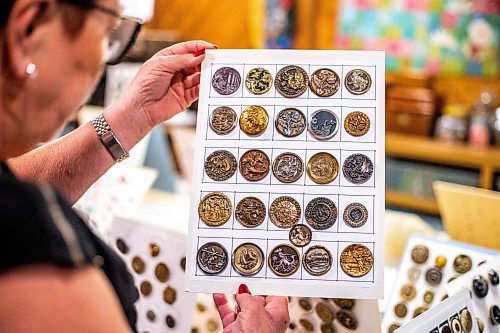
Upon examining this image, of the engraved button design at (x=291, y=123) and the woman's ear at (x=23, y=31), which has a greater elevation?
the woman's ear at (x=23, y=31)

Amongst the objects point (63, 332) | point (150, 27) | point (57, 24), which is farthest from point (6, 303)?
point (150, 27)

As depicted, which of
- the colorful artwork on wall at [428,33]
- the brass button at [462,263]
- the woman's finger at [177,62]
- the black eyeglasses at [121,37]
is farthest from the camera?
the colorful artwork on wall at [428,33]

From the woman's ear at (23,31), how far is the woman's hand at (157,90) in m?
0.58

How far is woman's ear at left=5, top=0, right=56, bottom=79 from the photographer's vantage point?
2.49 ft

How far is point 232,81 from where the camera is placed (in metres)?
1.35

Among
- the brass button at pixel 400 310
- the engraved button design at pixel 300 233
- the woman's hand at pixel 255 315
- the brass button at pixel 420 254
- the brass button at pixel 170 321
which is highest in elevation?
the engraved button design at pixel 300 233

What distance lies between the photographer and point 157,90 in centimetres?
139

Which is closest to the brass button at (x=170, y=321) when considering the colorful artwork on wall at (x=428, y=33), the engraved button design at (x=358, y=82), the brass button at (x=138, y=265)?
the brass button at (x=138, y=265)

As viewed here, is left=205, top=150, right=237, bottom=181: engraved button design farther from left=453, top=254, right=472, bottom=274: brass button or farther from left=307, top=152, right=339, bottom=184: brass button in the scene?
left=453, top=254, right=472, bottom=274: brass button

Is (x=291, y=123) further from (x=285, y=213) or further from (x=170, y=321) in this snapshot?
(x=170, y=321)

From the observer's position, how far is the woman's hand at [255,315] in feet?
3.81

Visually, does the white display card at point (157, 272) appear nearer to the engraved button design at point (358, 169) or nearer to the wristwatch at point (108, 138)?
the wristwatch at point (108, 138)

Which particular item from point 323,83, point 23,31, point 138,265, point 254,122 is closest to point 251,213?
point 254,122

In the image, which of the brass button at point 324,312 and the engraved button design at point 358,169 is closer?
the engraved button design at point 358,169
